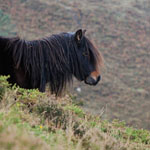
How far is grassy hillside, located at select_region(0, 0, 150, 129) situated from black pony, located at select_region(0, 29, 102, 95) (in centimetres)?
894

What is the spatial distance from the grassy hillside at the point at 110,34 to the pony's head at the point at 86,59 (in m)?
8.75

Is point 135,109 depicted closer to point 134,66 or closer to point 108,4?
point 134,66

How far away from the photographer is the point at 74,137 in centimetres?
342

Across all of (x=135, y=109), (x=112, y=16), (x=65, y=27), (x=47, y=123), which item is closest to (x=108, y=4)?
(x=112, y=16)

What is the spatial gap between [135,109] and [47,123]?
12.8 meters

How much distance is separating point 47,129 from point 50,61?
2.33 meters

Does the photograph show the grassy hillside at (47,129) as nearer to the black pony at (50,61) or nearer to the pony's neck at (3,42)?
the black pony at (50,61)

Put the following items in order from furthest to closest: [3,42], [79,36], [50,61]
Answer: [79,36]
[50,61]
[3,42]

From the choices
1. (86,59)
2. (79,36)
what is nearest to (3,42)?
(79,36)

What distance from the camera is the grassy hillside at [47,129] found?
250cm

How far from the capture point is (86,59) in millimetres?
6055

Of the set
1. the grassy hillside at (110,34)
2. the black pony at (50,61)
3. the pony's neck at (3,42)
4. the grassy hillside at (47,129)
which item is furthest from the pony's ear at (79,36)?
the grassy hillside at (110,34)

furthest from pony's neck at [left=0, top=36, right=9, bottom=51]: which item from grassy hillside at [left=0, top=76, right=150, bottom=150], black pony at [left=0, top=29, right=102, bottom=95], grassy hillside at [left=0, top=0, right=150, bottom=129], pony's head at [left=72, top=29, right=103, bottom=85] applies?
grassy hillside at [left=0, top=0, right=150, bottom=129]

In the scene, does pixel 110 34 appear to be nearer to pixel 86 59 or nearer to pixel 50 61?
pixel 86 59
